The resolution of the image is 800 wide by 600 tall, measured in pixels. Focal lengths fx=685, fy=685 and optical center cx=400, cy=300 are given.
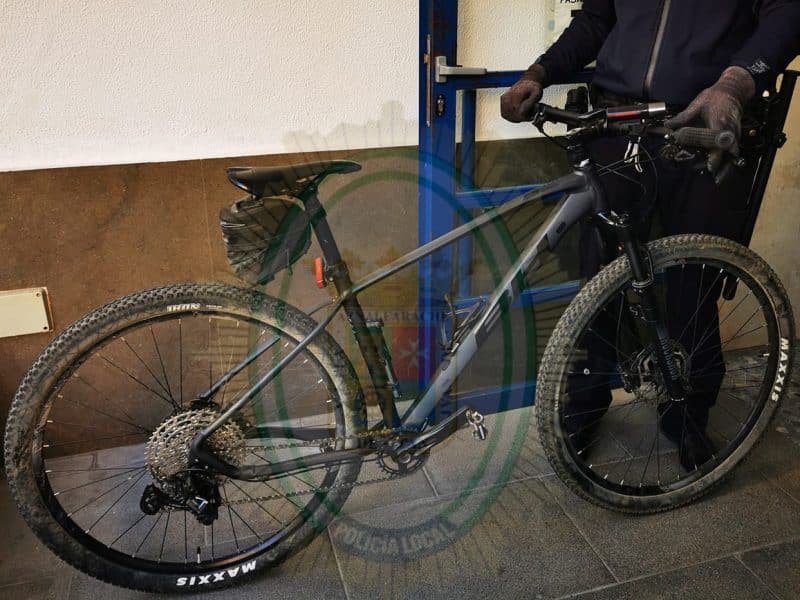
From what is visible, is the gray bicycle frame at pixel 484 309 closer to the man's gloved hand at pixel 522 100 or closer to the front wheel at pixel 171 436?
the front wheel at pixel 171 436

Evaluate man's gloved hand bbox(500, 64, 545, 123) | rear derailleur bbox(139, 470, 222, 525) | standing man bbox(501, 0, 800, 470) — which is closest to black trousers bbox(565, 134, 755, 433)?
standing man bbox(501, 0, 800, 470)

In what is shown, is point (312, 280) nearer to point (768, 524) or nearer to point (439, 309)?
point (439, 309)

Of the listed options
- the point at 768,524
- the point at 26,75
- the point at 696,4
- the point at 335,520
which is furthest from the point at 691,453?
the point at 26,75

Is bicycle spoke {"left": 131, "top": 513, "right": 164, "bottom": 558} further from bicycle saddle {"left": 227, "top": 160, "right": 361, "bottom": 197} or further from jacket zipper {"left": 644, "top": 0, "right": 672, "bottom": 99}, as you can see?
jacket zipper {"left": 644, "top": 0, "right": 672, "bottom": 99}

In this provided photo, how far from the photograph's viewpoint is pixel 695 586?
2127mm

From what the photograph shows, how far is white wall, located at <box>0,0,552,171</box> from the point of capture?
7.13 ft

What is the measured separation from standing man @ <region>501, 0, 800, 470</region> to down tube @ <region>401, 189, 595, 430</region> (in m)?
0.29

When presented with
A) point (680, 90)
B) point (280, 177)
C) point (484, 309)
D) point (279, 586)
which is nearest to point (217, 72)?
point (280, 177)

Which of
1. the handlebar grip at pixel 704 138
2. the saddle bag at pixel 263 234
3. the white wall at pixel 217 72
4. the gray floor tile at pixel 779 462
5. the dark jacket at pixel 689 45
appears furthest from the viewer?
the gray floor tile at pixel 779 462

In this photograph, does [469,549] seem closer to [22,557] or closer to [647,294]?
[647,294]

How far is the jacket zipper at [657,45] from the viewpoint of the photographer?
2109 millimetres

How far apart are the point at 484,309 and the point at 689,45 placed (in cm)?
102

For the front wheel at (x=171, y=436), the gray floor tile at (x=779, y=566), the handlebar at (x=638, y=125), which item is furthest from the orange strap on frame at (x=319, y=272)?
the gray floor tile at (x=779, y=566)

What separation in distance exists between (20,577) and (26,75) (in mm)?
1579
